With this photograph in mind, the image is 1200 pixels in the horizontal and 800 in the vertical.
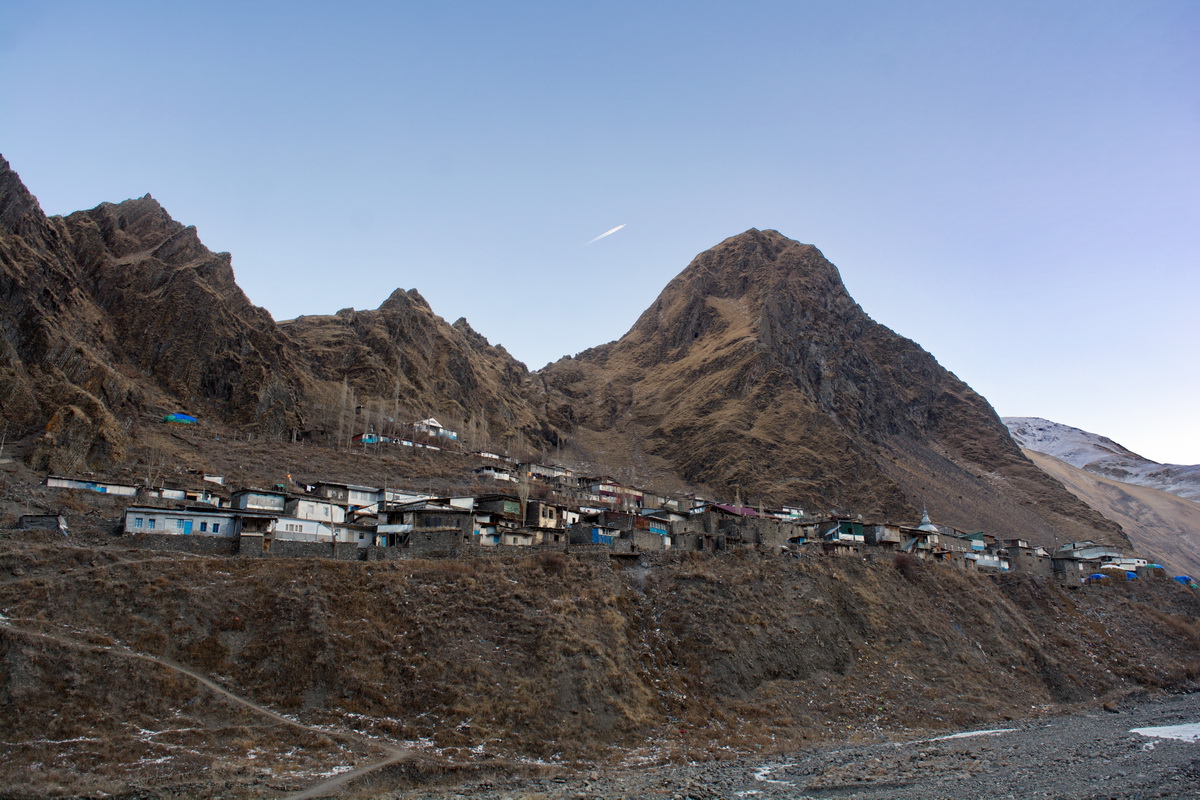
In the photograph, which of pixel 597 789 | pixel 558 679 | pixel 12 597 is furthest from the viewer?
pixel 558 679

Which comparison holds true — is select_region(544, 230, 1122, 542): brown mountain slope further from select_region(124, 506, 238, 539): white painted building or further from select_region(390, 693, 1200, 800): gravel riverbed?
select_region(124, 506, 238, 539): white painted building

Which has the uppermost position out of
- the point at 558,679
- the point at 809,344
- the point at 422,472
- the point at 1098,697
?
the point at 809,344

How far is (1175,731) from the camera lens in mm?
49781

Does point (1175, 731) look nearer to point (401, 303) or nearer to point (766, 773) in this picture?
point (766, 773)

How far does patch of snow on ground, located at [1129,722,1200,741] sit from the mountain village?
828 inches

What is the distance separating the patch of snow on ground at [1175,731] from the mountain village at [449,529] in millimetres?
21043

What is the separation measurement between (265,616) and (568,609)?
1719 cm

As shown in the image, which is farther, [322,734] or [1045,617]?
[1045,617]

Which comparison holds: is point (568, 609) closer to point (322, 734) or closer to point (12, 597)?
point (322, 734)

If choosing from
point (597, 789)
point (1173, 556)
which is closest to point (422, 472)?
point (597, 789)

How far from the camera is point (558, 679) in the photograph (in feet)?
142

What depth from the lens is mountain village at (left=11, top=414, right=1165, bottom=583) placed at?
2044 inches

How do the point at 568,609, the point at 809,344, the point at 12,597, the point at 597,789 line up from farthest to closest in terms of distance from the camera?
the point at 809,344
the point at 568,609
the point at 12,597
the point at 597,789

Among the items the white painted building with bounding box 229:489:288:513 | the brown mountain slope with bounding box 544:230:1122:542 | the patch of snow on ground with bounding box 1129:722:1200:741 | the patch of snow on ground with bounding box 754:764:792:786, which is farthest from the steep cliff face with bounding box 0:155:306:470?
the patch of snow on ground with bounding box 1129:722:1200:741
